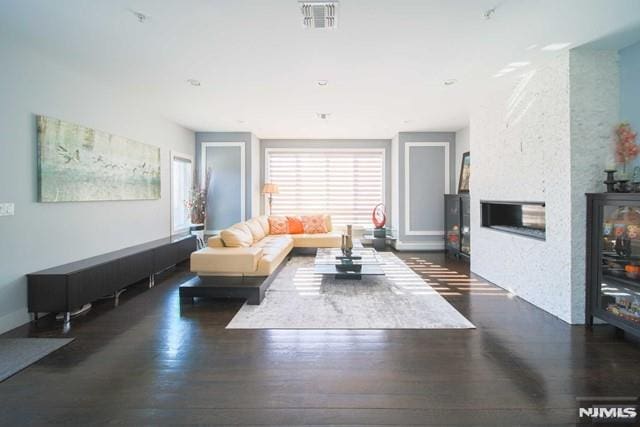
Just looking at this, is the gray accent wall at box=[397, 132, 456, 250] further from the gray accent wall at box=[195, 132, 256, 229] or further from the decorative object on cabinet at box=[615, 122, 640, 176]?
the decorative object on cabinet at box=[615, 122, 640, 176]

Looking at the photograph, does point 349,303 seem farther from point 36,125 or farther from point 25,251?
point 36,125

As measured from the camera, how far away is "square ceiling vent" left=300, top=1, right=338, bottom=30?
2.47m

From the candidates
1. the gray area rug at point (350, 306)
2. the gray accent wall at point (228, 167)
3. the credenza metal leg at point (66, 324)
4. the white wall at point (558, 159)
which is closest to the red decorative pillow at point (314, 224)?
the gray accent wall at point (228, 167)

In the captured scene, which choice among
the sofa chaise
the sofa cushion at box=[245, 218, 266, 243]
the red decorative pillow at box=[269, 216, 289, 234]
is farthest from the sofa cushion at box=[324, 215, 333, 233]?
the sofa chaise

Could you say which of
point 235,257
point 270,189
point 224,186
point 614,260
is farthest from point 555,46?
point 224,186

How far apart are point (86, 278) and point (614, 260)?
4906 millimetres

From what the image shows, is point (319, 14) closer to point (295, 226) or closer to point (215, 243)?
point (215, 243)

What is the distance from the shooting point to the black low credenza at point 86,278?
3117mm

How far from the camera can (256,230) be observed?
6012 mm

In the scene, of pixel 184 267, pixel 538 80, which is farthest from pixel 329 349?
pixel 184 267

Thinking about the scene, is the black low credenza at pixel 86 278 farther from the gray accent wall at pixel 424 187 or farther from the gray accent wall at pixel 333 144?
the gray accent wall at pixel 424 187

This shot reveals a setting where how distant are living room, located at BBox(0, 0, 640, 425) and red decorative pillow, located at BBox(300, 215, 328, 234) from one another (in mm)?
1823

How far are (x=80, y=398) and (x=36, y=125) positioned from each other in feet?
8.96
